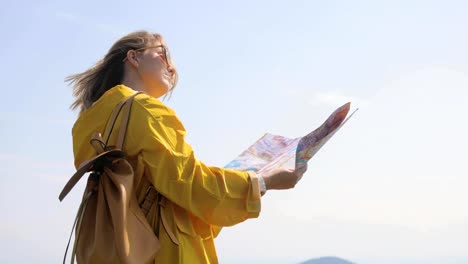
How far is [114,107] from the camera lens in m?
3.40

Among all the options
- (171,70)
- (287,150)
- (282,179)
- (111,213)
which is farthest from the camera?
(171,70)

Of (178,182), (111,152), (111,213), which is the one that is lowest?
(111,213)

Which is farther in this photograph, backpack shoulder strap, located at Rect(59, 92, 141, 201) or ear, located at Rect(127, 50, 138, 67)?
ear, located at Rect(127, 50, 138, 67)

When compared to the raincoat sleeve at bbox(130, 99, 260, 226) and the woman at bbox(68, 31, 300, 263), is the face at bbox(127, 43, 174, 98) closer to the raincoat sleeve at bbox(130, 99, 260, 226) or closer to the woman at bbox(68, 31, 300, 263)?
the woman at bbox(68, 31, 300, 263)

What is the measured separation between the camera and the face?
3734 mm

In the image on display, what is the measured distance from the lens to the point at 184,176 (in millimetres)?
3244

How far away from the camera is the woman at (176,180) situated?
324 centimetres

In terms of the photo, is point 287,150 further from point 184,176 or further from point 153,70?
point 153,70

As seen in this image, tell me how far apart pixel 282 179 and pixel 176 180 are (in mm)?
546

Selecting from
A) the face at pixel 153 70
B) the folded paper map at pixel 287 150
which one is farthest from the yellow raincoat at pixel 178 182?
the face at pixel 153 70

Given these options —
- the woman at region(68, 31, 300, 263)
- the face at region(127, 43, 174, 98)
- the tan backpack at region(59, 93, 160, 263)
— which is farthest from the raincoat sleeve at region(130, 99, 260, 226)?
the face at region(127, 43, 174, 98)

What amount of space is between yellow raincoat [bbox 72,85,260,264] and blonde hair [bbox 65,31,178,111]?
383 mm

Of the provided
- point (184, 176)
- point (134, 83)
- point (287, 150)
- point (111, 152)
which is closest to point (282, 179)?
point (287, 150)

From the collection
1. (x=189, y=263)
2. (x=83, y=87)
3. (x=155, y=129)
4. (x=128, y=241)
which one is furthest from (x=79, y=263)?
(x=83, y=87)
